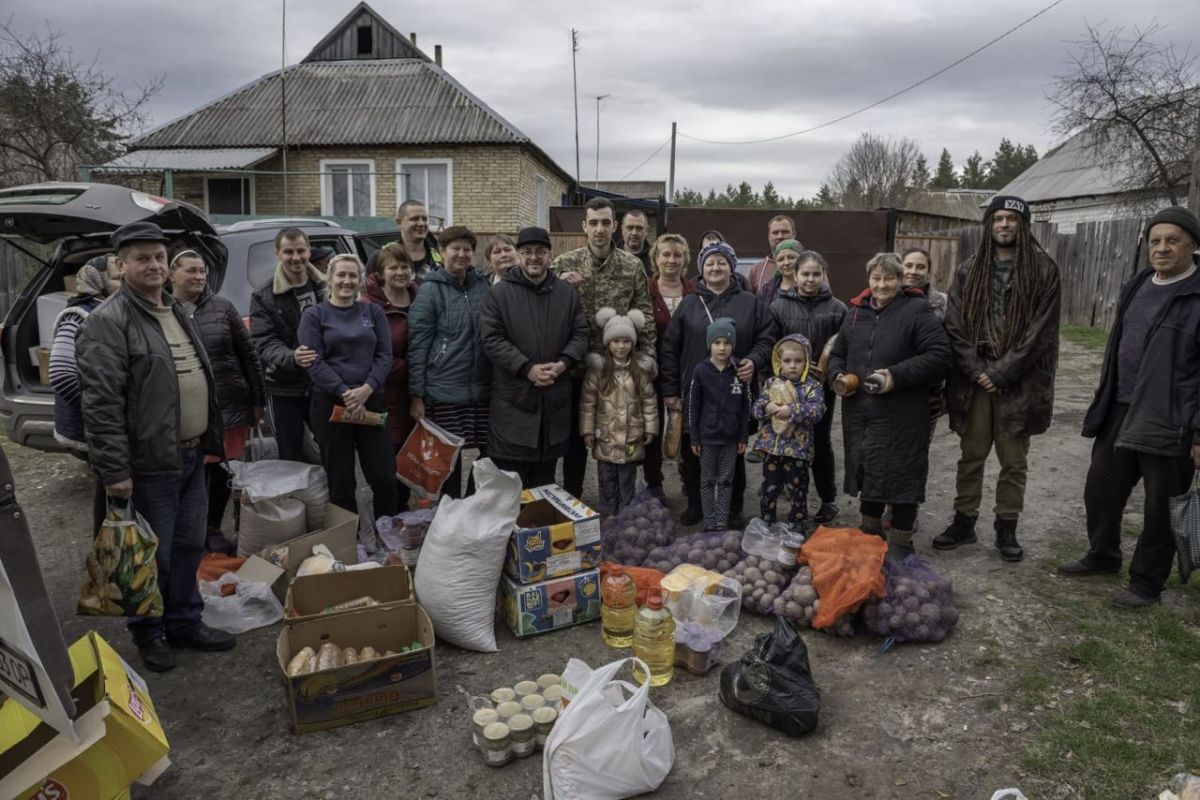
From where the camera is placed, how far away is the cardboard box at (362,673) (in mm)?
3020

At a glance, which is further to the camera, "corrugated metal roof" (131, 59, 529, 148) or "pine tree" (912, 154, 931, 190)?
"pine tree" (912, 154, 931, 190)

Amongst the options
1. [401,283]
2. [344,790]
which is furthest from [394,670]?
[401,283]

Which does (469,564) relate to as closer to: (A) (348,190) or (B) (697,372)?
(B) (697,372)

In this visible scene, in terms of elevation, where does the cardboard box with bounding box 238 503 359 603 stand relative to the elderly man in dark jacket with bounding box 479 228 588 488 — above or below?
below

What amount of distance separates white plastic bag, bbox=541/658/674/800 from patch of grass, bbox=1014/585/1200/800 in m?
1.46

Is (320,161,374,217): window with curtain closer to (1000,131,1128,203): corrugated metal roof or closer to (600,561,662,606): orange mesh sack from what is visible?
(600,561,662,606): orange mesh sack

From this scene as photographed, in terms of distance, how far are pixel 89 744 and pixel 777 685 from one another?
2352 millimetres

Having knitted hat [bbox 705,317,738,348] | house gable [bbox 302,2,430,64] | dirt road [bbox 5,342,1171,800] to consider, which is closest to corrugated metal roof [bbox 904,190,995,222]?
house gable [bbox 302,2,430,64]

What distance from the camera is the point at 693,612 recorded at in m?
3.79

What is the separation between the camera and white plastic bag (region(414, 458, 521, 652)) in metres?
3.61

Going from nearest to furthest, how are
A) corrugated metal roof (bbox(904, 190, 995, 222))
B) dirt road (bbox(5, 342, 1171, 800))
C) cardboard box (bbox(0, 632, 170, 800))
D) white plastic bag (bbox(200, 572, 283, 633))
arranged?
cardboard box (bbox(0, 632, 170, 800)), dirt road (bbox(5, 342, 1171, 800)), white plastic bag (bbox(200, 572, 283, 633)), corrugated metal roof (bbox(904, 190, 995, 222))

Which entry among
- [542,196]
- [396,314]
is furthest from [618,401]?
[542,196]

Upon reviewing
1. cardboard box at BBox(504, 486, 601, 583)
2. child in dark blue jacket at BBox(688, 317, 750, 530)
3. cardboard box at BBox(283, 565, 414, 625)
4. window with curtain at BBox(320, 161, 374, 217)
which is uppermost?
window with curtain at BBox(320, 161, 374, 217)

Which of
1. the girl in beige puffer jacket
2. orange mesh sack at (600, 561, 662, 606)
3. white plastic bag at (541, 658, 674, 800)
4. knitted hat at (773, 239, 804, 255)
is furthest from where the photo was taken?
knitted hat at (773, 239, 804, 255)
